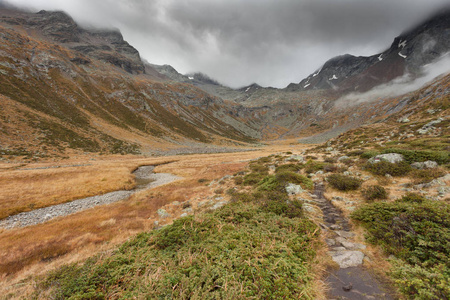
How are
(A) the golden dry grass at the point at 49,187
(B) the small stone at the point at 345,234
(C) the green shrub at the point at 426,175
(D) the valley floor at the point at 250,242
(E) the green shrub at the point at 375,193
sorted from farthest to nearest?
1. (A) the golden dry grass at the point at 49,187
2. (C) the green shrub at the point at 426,175
3. (E) the green shrub at the point at 375,193
4. (B) the small stone at the point at 345,234
5. (D) the valley floor at the point at 250,242

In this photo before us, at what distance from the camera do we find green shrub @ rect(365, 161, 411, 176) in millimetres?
11102

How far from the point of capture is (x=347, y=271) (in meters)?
4.99

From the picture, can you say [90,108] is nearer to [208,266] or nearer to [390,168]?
[208,266]

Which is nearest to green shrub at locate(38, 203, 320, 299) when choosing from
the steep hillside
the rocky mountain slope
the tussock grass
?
the tussock grass

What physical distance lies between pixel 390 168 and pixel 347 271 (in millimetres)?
10620

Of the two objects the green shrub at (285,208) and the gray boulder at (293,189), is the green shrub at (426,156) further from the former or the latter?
the green shrub at (285,208)

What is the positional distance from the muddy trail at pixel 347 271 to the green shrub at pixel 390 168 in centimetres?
680

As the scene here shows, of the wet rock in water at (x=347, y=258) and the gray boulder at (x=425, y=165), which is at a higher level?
the gray boulder at (x=425, y=165)

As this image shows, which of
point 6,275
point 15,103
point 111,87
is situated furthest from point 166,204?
point 111,87

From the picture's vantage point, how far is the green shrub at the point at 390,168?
11102 millimetres

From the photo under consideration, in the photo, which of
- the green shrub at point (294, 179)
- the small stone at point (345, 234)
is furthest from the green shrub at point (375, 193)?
the green shrub at point (294, 179)

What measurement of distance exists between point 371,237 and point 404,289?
2.69 meters

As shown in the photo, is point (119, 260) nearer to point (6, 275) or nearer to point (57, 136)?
point (6, 275)

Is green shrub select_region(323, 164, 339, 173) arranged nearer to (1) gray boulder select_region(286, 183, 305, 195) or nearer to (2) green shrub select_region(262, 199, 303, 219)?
(1) gray boulder select_region(286, 183, 305, 195)
